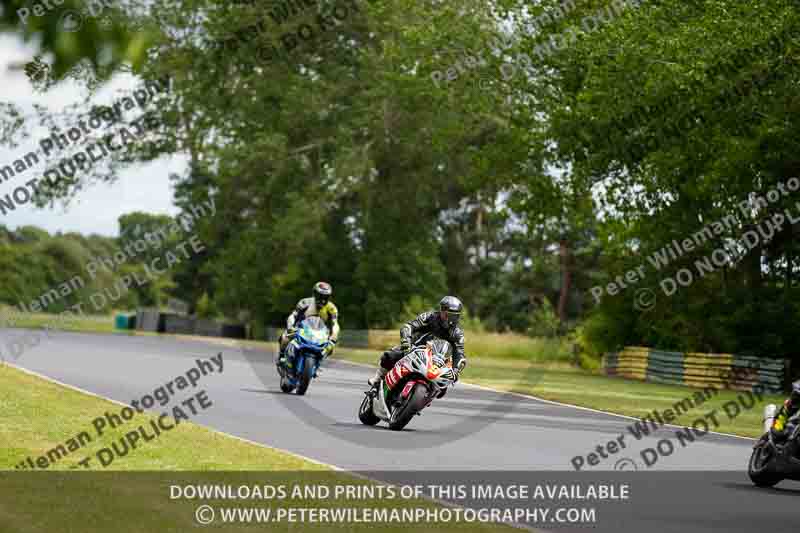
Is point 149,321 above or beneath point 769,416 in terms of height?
beneath

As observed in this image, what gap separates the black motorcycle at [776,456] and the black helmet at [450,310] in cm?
403

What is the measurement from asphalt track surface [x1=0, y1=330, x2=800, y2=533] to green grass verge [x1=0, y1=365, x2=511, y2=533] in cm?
100

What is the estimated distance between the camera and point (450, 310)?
16203 mm

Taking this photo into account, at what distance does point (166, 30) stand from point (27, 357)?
3060 cm

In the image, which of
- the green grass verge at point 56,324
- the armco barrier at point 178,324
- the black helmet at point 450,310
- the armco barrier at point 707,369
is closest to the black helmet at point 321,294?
the black helmet at point 450,310

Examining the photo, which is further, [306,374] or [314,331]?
[306,374]

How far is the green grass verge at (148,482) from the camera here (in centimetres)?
902

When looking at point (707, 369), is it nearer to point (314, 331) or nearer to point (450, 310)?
point (314, 331)

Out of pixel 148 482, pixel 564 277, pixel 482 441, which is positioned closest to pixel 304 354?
pixel 482 441

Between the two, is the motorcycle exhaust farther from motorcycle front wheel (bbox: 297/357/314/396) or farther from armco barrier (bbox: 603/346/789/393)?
armco barrier (bbox: 603/346/789/393)

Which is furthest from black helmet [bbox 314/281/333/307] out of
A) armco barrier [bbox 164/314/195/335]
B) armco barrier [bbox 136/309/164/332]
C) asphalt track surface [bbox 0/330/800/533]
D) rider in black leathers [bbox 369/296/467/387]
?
armco barrier [bbox 136/309/164/332]

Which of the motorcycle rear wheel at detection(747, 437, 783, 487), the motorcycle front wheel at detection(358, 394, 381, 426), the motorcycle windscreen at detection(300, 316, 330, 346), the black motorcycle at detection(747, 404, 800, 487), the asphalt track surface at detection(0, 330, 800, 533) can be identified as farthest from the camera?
the motorcycle windscreen at detection(300, 316, 330, 346)

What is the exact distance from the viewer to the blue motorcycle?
2133 centimetres

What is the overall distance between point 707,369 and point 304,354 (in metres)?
19.5
